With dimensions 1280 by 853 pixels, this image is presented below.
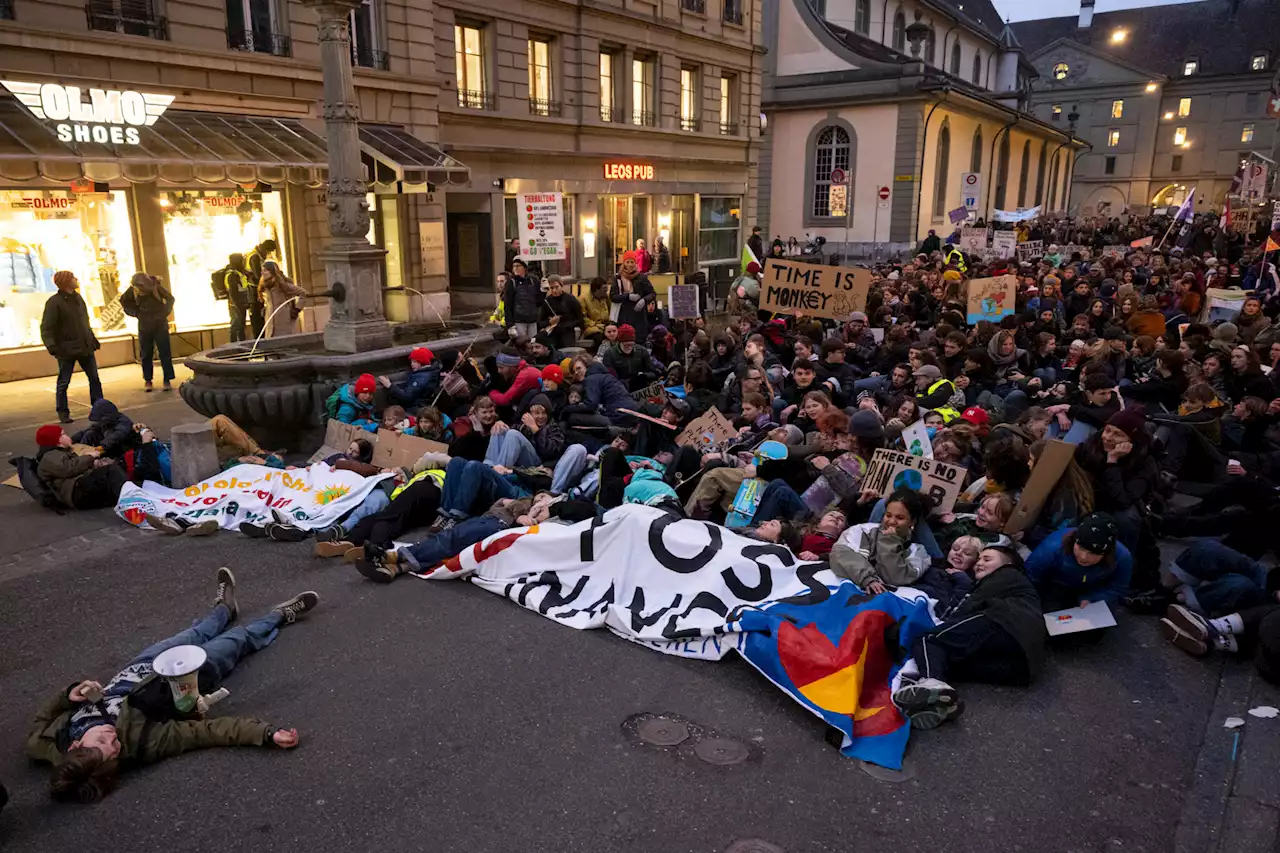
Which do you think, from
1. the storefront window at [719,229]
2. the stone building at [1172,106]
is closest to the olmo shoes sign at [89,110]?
the storefront window at [719,229]

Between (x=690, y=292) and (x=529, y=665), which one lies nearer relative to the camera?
(x=529, y=665)

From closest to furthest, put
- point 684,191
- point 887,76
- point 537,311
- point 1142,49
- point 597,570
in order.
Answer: point 597,570 → point 537,311 → point 684,191 → point 887,76 → point 1142,49

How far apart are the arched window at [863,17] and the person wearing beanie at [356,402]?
3876 centimetres

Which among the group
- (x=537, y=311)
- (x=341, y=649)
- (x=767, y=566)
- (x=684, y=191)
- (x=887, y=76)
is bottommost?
(x=341, y=649)

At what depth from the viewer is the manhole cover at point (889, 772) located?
457cm

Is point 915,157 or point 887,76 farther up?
point 887,76

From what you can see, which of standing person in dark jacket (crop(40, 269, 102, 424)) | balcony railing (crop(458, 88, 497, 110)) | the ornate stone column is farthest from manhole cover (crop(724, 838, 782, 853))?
balcony railing (crop(458, 88, 497, 110))

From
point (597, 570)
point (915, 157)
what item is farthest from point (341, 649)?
point (915, 157)

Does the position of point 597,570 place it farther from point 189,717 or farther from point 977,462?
point 977,462

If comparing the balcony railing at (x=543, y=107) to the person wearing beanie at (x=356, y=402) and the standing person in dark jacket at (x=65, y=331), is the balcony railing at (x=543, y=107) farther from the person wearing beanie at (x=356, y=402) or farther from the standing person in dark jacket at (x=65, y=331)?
the person wearing beanie at (x=356, y=402)

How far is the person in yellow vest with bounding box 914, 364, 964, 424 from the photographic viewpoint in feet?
30.6

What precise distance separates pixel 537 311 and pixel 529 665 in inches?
341

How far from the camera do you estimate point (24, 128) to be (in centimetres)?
1240

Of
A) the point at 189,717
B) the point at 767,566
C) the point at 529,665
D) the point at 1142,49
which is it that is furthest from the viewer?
the point at 1142,49
